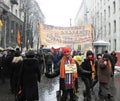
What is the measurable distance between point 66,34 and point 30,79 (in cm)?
1347

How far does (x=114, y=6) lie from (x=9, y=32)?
19.0 meters

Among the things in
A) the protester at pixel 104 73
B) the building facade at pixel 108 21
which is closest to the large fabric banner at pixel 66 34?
the protester at pixel 104 73

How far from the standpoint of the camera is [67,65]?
26.5 ft

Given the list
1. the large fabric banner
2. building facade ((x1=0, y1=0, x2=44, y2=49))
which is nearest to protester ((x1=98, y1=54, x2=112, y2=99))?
the large fabric banner

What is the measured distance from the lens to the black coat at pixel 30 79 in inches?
318

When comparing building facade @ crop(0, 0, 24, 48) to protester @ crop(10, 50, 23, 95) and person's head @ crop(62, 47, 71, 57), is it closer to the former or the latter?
protester @ crop(10, 50, 23, 95)

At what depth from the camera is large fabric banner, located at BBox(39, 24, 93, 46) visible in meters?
21.2

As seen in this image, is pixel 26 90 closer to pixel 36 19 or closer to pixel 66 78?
pixel 66 78

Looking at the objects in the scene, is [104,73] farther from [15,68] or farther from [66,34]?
[66,34]

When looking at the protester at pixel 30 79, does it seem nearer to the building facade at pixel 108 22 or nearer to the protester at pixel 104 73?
the protester at pixel 104 73

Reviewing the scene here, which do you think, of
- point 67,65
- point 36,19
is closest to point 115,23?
point 36,19

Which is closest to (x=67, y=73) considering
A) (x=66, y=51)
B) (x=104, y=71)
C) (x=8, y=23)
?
(x=66, y=51)

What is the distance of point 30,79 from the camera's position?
26.7 feet

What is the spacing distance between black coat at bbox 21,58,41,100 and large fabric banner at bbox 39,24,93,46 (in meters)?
13.0
